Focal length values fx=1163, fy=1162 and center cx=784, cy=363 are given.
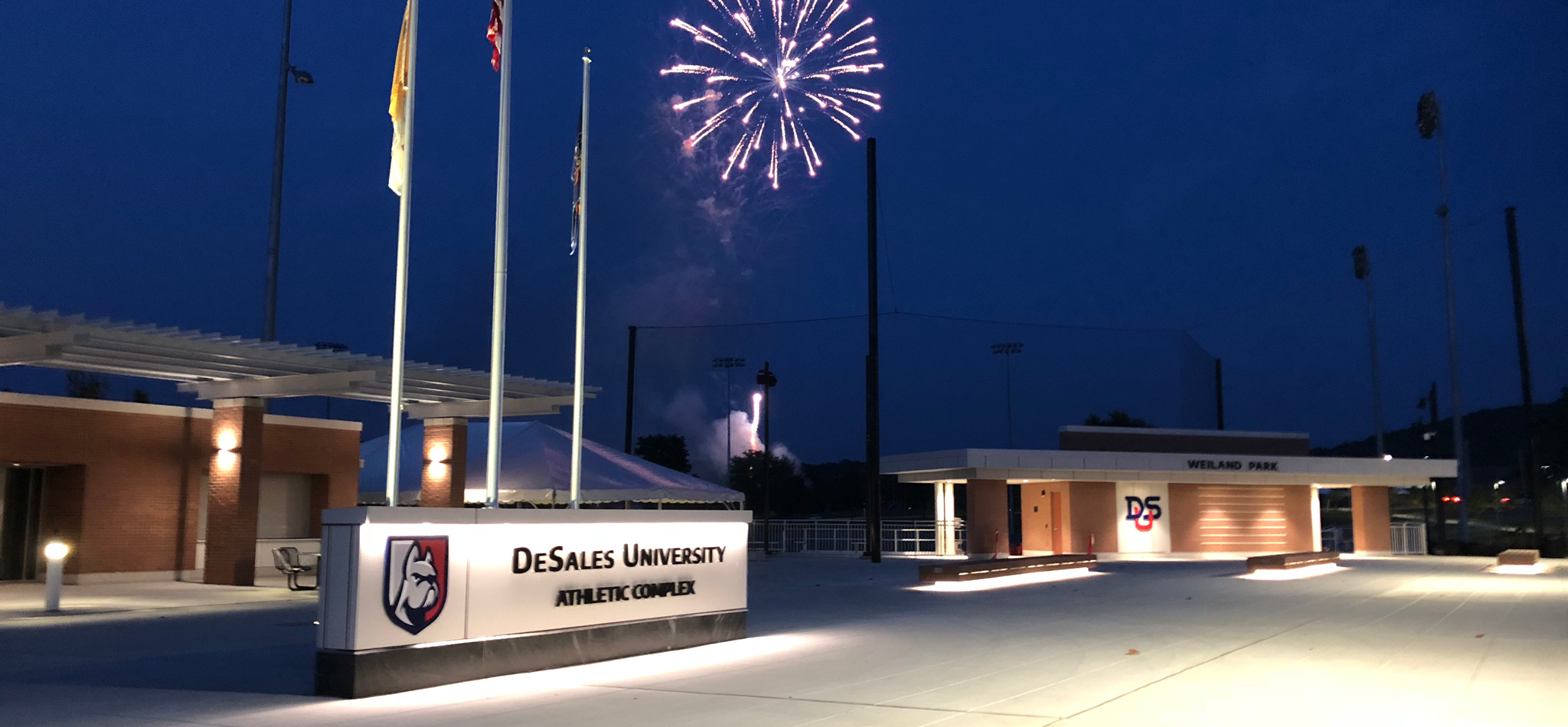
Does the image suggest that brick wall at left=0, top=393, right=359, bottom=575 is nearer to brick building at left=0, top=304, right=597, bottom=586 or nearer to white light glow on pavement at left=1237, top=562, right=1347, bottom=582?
brick building at left=0, top=304, right=597, bottom=586

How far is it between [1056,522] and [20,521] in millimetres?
26957

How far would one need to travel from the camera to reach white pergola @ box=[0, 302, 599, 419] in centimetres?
1731

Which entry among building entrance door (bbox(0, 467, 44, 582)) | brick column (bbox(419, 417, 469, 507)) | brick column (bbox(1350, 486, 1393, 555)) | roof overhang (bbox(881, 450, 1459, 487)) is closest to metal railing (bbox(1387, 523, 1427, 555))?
brick column (bbox(1350, 486, 1393, 555))

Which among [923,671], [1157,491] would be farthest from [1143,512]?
[923,671]

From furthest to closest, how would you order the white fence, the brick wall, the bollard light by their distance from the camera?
the white fence
the brick wall
the bollard light

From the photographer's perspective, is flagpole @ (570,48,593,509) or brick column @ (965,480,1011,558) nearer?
flagpole @ (570,48,593,509)

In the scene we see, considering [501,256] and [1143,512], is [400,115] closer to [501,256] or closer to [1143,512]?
[501,256]

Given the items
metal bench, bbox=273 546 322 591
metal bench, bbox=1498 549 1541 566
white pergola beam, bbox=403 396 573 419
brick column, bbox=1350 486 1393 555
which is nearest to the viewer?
metal bench, bbox=273 546 322 591

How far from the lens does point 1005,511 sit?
34438 mm

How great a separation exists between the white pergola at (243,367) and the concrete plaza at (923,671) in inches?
164

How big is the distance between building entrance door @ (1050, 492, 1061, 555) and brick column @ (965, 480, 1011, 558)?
2246 mm

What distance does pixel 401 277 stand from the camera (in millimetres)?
10844

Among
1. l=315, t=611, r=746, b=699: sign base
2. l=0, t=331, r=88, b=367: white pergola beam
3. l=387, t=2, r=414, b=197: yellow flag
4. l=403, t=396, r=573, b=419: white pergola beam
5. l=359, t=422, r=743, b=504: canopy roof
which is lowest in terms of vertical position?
l=315, t=611, r=746, b=699: sign base

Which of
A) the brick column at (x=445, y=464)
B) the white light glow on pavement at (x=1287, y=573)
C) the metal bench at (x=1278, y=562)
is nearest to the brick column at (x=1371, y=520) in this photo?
the white light glow on pavement at (x=1287, y=573)
